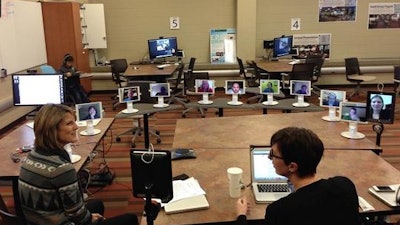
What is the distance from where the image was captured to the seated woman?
6.54 feet

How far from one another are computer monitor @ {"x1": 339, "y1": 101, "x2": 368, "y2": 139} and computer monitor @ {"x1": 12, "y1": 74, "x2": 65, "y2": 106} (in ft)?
8.26

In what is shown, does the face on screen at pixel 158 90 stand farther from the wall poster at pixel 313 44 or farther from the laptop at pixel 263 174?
the wall poster at pixel 313 44

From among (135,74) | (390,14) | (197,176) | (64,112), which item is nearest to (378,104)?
(197,176)

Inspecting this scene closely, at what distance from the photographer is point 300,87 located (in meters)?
4.25

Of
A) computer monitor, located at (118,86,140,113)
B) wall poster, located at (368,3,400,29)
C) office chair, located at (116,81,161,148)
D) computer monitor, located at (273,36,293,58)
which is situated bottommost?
office chair, located at (116,81,161,148)

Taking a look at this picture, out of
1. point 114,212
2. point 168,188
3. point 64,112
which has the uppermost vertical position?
point 64,112

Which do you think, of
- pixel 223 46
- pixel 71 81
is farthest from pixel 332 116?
pixel 223 46

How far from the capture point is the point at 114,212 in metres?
3.49

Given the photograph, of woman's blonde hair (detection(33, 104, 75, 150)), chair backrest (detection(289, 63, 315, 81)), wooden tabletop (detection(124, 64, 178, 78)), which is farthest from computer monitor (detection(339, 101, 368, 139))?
wooden tabletop (detection(124, 64, 178, 78))

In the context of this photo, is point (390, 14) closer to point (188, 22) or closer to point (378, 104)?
point (188, 22)

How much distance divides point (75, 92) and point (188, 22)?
3273 millimetres

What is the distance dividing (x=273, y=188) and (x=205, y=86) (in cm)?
249

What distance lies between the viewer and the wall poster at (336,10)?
868 cm

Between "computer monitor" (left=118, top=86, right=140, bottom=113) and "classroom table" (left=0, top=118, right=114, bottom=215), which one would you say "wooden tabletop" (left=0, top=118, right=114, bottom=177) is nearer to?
"classroom table" (left=0, top=118, right=114, bottom=215)
